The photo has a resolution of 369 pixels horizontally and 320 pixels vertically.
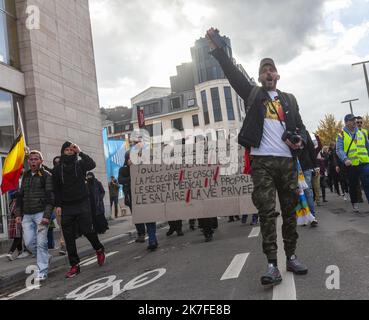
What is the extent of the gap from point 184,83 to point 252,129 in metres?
64.2

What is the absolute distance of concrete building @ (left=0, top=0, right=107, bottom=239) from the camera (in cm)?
1400

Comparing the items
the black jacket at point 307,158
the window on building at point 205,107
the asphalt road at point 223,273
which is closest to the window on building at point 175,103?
the window on building at point 205,107

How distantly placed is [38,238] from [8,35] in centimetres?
998

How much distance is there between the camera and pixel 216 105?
60688 millimetres

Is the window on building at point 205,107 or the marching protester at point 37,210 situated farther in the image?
the window on building at point 205,107

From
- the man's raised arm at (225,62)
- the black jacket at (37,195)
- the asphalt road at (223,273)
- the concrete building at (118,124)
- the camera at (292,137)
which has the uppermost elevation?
the concrete building at (118,124)

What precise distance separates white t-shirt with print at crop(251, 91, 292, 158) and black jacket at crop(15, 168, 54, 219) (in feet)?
11.6

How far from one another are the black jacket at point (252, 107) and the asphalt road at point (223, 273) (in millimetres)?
1362

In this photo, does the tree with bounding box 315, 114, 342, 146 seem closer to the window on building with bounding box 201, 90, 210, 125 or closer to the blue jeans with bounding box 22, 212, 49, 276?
the window on building with bounding box 201, 90, 210, 125

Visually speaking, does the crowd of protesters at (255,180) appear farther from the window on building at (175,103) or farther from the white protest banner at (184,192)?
the window on building at (175,103)

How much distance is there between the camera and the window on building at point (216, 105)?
6028 cm

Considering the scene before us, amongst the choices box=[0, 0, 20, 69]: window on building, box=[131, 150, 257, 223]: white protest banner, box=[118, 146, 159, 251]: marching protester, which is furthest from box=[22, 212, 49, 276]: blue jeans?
box=[0, 0, 20, 69]: window on building
